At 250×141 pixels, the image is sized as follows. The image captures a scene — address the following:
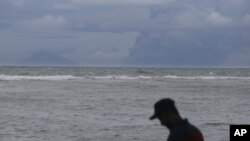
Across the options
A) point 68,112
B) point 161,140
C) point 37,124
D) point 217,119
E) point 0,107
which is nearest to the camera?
point 161,140

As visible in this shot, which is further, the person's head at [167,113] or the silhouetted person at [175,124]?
the person's head at [167,113]

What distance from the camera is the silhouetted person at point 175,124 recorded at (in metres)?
5.18

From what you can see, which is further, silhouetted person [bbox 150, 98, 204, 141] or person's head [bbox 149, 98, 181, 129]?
person's head [bbox 149, 98, 181, 129]

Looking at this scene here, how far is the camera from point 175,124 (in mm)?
5285

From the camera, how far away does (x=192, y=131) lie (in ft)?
17.0

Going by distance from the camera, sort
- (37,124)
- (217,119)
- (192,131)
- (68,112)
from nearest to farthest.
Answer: (192,131) → (37,124) → (217,119) → (68,112)

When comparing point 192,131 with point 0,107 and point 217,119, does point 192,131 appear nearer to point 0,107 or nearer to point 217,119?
point 217,119

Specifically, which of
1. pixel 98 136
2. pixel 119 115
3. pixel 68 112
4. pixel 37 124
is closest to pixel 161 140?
pixel 98 136

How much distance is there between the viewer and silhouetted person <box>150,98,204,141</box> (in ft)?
17.0

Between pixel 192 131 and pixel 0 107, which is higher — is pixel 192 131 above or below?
above

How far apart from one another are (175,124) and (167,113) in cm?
13

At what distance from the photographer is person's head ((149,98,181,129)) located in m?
5.30

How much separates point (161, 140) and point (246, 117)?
641 cm

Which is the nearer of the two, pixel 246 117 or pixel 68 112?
pixel 246 117
